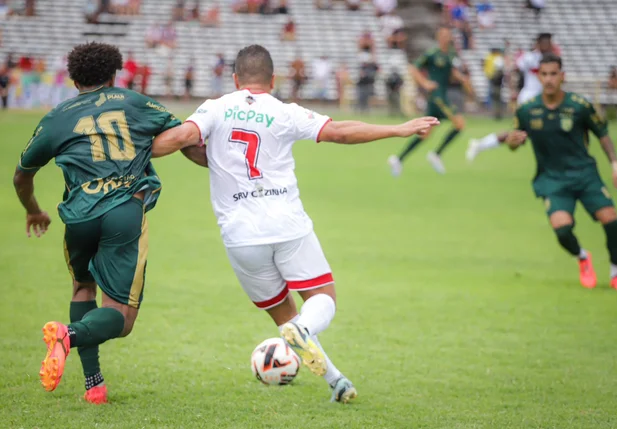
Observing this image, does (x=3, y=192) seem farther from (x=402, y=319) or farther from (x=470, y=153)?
(x=402, y=319)

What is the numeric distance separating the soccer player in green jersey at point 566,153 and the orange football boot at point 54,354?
18.9 feet

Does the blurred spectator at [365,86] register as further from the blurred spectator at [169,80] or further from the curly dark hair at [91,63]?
the curly dark hair at [91,63]

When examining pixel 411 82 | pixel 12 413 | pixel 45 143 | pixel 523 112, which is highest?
pixel 45 143

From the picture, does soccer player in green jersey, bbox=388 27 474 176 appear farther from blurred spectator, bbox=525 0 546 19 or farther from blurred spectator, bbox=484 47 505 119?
blurred spectator, bbox=525 0 546 19

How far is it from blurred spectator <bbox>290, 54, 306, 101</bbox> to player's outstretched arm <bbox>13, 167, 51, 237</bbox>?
1182 inches

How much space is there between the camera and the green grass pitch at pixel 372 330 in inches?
226

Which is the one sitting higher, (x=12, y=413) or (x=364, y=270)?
(x=12, y=413)

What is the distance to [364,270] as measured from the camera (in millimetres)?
10875

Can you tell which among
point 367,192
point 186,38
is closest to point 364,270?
point 367,192

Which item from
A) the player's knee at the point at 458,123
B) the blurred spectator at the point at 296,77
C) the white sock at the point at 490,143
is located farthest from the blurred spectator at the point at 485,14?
the white sock at the point at 490,143

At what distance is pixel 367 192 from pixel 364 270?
6.92 m

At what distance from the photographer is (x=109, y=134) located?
5395 mm

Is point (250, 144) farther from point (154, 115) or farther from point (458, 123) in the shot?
point (458, 123)

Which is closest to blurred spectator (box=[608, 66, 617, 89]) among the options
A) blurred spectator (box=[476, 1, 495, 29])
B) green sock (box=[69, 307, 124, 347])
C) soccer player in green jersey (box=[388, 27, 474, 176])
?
blurred spectator (box=[476, 1, 495, 29])
